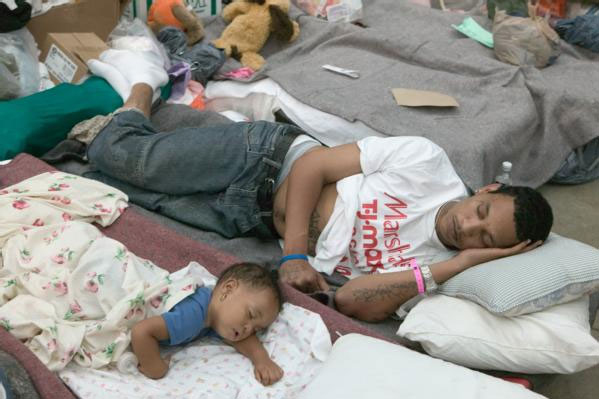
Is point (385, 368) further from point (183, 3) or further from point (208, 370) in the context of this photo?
point (183, 3)

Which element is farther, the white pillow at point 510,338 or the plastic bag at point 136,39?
the plastic bag at point 136,39

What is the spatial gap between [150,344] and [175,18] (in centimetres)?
186

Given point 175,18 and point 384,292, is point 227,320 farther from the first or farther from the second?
point 175,18

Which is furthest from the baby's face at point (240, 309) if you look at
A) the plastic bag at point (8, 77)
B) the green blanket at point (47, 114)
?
the plastic bag at point (8, 77)

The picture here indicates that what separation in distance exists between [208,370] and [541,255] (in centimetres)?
82

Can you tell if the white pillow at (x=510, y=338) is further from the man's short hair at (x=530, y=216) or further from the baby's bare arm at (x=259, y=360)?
the baby's bare arm at (x=259, y=360)

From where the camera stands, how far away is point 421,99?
211 cm

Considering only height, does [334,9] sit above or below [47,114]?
above

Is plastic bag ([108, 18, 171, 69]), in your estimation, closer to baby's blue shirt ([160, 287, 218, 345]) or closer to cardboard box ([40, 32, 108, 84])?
cardboard box ([40, 32, 108, 84])

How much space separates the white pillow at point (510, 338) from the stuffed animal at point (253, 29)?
5.50ft

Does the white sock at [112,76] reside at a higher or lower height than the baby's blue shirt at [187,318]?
higher

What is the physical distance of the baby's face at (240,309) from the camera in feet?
3.92

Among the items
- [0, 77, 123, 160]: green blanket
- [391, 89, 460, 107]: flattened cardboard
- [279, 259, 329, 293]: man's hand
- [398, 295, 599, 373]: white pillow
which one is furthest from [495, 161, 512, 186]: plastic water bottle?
[0, 77, 123, 160]: green blanket

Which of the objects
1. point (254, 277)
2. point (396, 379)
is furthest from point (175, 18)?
point (396, 379)
